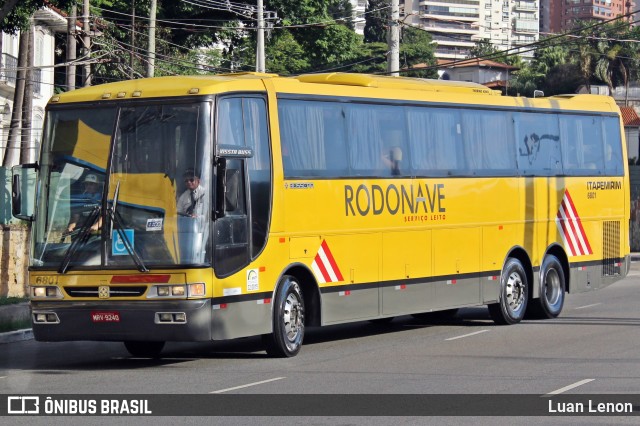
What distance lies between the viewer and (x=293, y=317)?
627 inches

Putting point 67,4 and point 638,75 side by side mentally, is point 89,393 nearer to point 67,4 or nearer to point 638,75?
point 67,4

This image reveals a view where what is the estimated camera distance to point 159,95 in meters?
15.1

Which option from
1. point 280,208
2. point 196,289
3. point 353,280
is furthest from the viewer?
point 353,280

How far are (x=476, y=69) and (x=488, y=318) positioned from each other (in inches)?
4639

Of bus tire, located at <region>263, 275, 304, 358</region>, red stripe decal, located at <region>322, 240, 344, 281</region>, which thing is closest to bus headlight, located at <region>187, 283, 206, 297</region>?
bus tire, located at <region>263, 275, 304, 358</region>

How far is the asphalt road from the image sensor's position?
1281 centimetres

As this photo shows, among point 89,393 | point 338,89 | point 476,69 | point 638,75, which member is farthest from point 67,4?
point 476,69

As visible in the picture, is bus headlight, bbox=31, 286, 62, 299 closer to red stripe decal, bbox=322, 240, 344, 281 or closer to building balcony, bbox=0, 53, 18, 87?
red stripe decal, bbox=322, 240, 344, 281

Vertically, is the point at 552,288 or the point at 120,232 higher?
the point at 120,232

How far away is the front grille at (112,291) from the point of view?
14.6 m

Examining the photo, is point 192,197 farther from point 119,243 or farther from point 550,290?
point 550,290

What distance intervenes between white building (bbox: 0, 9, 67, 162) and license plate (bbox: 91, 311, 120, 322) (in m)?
31.4

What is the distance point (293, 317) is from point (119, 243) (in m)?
Answer: 2.50

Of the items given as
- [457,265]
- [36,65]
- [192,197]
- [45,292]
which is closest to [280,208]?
[192,197]
